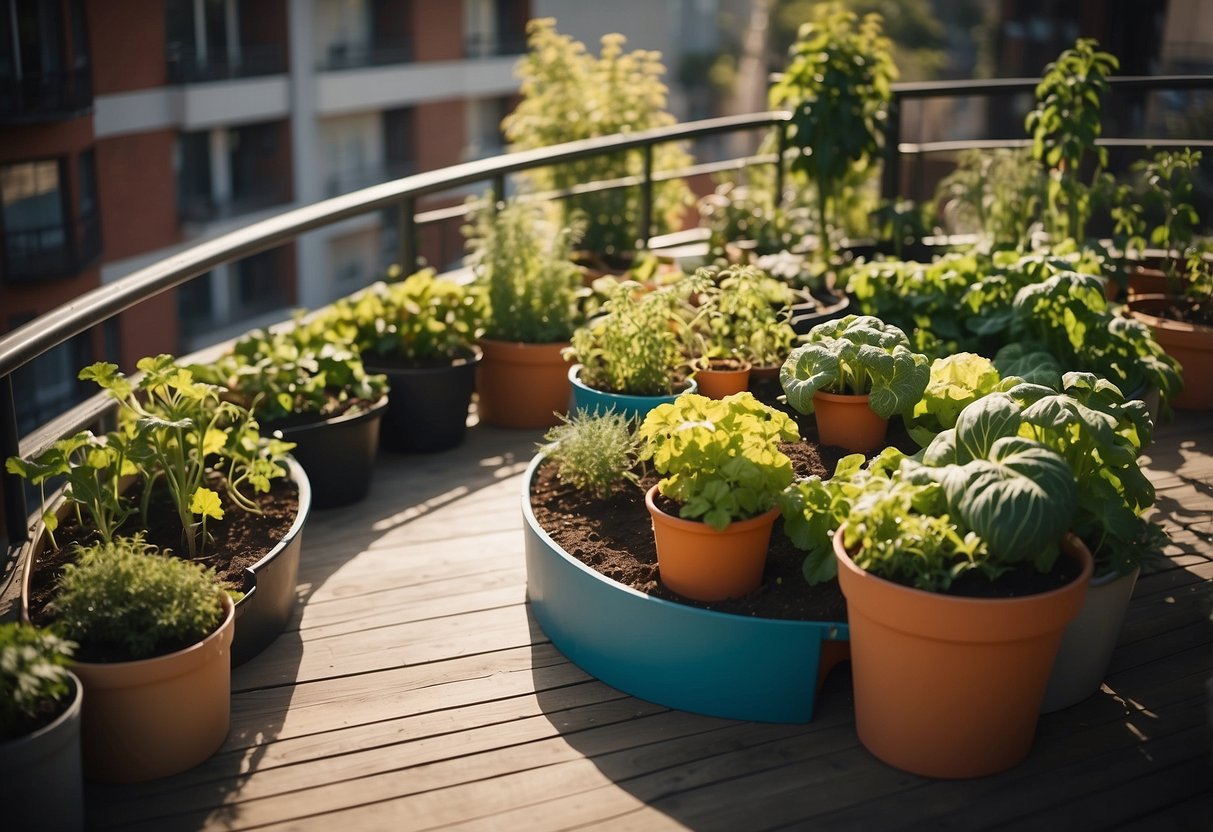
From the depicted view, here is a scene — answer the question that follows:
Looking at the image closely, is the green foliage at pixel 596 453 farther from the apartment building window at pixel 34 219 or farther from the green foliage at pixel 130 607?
the apartment building window at pixel 34 219

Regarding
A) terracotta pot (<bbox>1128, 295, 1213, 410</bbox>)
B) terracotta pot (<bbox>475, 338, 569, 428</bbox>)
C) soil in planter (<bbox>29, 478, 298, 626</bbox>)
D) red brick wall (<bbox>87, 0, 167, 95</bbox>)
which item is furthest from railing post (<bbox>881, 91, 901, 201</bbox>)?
red brick wall (<bbox>87, 0, 167, 95</bbox>)

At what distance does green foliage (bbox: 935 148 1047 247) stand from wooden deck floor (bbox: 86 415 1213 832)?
7.23 feet

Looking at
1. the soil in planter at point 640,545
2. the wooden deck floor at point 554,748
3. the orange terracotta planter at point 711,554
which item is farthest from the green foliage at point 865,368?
the wooden deck floor at point 554,748

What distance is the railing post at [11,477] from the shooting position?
9.18ft

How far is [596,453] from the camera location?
323 cm

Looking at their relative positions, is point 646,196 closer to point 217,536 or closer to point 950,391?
point 950,391

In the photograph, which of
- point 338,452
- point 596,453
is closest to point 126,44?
point 338,452

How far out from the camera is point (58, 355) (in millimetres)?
19312

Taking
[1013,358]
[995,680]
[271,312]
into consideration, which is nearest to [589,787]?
[995,680]

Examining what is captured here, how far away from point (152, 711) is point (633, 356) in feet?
Result: 5.98

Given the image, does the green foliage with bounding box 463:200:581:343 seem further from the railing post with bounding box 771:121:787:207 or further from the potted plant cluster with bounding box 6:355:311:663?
the railing post with bounding box 771:121:787:207

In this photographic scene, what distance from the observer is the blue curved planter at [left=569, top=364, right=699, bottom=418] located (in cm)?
368

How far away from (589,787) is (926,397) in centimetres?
133

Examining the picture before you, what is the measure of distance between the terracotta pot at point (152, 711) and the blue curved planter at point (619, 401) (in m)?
1.47
